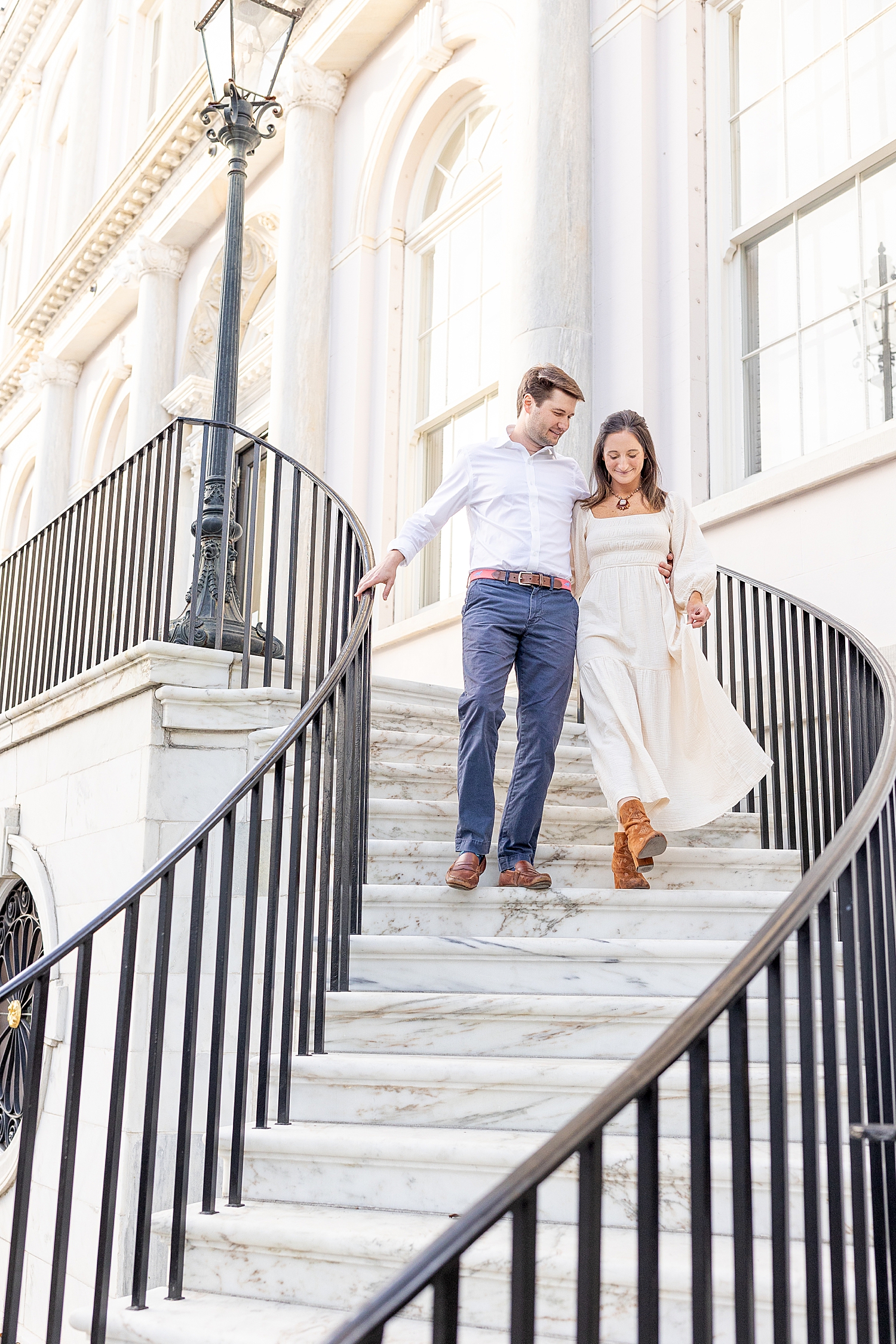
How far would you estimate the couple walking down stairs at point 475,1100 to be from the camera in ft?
9.57

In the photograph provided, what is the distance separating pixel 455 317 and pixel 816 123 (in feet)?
11.9

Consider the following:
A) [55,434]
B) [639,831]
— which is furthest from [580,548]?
[55,434]

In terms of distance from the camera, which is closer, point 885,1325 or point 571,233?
point 885,1325

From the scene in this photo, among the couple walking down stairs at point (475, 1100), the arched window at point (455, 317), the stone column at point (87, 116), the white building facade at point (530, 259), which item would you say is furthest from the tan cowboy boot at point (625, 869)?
the stone column at point (87, 116)

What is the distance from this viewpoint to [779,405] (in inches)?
272

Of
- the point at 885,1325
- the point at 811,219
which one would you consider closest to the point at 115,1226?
the point at 885,1325

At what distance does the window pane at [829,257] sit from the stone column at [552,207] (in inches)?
51.9

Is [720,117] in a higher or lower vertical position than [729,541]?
higher

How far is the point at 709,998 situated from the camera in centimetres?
208

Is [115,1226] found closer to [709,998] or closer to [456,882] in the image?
[456,882]

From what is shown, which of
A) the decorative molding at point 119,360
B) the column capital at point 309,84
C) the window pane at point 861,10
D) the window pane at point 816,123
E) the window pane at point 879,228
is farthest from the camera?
the decorative molding at point 119,360

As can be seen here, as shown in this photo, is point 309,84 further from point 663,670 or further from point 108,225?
point 663,670

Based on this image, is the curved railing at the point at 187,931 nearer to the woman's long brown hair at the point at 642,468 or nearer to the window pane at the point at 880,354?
the woman's long brown hair at the point at 642,468

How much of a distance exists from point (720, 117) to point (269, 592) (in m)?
4.16
